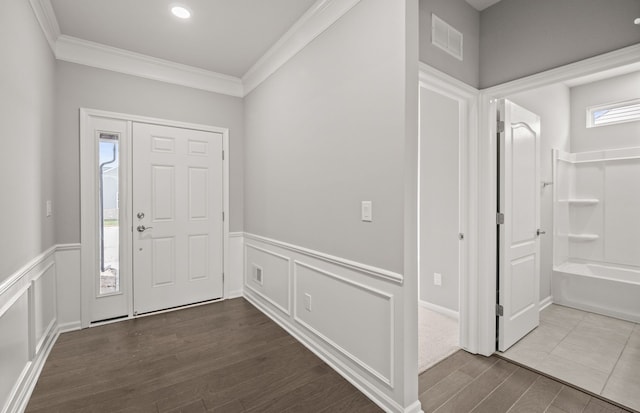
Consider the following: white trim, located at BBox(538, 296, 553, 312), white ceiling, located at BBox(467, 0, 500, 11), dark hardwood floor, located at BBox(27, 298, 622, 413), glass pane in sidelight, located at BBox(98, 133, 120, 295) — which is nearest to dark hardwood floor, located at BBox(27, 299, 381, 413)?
dark hardwood floor, located at BBox(27, 298, 622, 413)

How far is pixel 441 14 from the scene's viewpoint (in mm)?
2250

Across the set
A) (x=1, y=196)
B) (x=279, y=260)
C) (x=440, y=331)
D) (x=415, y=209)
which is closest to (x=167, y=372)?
(x=279, y=260)

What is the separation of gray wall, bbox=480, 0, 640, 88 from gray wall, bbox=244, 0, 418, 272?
1178 millimetres

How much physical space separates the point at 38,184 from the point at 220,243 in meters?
1.87

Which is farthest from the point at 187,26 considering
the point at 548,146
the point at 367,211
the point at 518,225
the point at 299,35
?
the point at 548,146

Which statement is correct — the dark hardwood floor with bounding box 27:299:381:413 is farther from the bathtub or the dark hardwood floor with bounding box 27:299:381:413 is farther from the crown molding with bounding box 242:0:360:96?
the bathtub

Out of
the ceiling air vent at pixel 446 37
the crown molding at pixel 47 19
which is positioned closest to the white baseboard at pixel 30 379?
the crown molding at pixel 47 19

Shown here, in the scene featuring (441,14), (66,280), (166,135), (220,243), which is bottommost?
(66,280)

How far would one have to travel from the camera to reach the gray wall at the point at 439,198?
3.34 meters

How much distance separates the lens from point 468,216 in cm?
257

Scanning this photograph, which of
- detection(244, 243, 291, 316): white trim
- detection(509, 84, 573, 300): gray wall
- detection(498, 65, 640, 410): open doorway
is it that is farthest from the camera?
detection(509, 84, 573, 300): gray wall

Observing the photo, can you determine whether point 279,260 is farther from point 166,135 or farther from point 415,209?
point 166,135

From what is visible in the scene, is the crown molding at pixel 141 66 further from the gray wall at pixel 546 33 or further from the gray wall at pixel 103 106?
the gray wall at pixel 546 33

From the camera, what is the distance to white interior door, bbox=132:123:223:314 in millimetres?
3365
